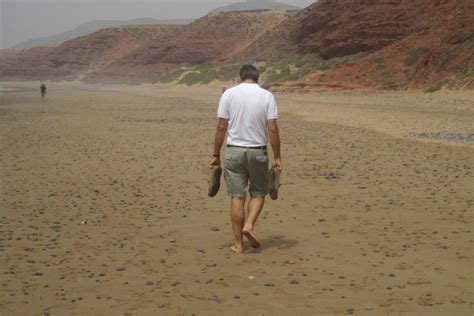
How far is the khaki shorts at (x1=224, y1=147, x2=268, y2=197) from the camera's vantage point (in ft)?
19.4

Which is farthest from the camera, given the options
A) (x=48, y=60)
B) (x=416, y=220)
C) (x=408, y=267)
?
(x=48, y=60)

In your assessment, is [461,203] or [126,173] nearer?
[461,203]

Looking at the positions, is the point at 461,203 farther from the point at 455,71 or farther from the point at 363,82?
the point at 363,82

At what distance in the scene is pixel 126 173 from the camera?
10875mm

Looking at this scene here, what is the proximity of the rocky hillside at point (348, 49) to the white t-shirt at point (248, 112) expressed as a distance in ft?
84.4

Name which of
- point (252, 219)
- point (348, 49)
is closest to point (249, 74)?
point (252, 219)

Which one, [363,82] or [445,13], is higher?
[445,13]

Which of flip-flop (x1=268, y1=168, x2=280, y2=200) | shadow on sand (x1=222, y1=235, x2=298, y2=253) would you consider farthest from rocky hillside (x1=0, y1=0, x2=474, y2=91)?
flip-flop (x1=268, y1=168, x2=280, y2=200)

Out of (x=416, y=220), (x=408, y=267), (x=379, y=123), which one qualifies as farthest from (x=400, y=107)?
(x=408, y=267)

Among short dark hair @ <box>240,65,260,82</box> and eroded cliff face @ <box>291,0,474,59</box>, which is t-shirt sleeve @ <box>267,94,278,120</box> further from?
eroded cliff face @ <box>291,0,474,59</box>

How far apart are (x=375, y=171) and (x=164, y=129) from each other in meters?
9.51

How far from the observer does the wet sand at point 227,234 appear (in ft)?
15.6

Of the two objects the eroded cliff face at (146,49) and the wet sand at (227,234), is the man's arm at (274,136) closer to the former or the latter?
the wet sand at (227,234)

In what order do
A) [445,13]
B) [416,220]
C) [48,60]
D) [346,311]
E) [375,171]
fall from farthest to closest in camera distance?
[48,60]
[445,13]
[375,171]
[416,220]
[346,311]
